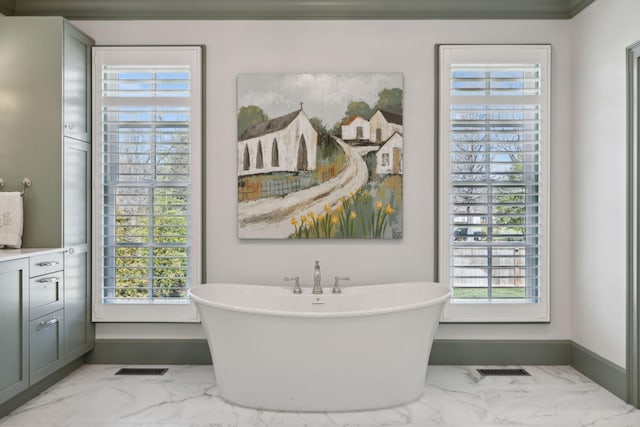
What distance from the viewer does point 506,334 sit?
3744mm

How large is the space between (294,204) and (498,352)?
1.88m

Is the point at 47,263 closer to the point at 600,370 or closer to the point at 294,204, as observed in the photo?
the point at 294,204

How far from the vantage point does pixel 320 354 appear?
2799 mm

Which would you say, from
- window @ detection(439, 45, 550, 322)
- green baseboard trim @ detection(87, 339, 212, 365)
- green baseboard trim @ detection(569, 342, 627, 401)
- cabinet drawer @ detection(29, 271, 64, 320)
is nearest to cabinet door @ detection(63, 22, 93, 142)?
cabinet drawer @ detection(29, 271, 64, 320)

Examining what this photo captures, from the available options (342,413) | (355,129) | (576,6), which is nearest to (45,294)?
(342,413)

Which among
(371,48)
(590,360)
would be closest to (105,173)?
(371,48)

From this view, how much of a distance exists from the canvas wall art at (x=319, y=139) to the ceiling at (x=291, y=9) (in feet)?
1.54

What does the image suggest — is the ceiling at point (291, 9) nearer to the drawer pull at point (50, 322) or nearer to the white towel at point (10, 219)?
the white towel at point (10, 219)

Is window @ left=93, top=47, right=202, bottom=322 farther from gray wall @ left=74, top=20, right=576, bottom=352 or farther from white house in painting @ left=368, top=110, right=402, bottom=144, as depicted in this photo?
white house in painting @ left=368, top=110, right=402, bottom=144

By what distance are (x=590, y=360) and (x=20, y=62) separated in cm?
432

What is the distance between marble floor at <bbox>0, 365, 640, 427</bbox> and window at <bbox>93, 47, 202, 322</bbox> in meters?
0.60

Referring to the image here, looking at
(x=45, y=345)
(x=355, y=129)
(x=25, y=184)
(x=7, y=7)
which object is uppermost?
(x=7, y=7)

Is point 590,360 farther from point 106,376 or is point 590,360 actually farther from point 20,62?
point 20,62

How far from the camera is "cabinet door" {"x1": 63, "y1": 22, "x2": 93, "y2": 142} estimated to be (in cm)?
335
